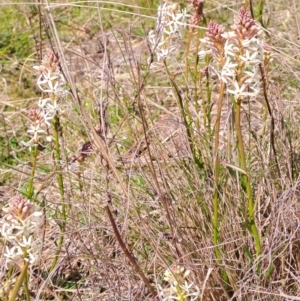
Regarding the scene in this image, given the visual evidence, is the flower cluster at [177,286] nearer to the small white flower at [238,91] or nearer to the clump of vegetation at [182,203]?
the clump of vegetation at [182,203]

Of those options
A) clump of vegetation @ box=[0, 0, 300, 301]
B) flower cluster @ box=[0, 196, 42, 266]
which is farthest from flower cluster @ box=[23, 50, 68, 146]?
flower cluster @ box=[0, 196, 42, 266]

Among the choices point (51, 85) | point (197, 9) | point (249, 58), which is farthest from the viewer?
point (197, 9)

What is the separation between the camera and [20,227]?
150 cm

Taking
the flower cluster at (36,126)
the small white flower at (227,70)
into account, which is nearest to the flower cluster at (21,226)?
the small white flower at (227,70)

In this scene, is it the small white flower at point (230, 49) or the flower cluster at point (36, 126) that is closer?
the small white flower at point (230, 49)

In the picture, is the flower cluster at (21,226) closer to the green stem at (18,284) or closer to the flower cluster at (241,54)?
the green stem at (18,284)

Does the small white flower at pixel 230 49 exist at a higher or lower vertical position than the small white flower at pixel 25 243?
higher

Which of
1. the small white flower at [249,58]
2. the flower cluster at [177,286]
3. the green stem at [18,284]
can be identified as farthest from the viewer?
the flower cluster at [177,286]

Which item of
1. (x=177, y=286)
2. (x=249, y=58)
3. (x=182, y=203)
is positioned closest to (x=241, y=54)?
(x=249, y=58)

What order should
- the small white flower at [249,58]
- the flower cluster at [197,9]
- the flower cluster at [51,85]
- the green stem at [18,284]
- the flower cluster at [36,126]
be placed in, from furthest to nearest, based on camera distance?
1. the flower cluster at [197,9]
2. the flower cluster at [36,126]
3. the flower cluster at [51,85]
4. the small white flower at [249,58]
5. the green stem at [18,284]

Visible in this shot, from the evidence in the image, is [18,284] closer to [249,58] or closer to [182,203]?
[249,58]

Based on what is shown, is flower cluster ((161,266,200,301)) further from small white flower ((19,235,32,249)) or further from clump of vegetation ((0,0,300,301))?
small white flower ((19,235,32,249))

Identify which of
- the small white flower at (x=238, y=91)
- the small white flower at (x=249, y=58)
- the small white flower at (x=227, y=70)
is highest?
the small white flower at (x=249, y=58)

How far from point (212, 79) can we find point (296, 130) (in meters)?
1.30
